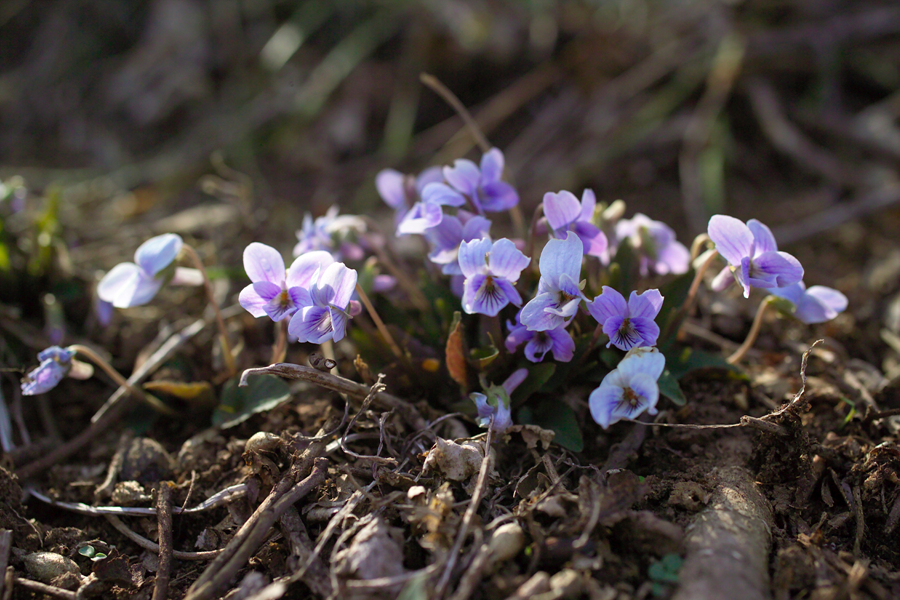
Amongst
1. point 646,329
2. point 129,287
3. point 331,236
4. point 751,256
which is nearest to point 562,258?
point 646,329

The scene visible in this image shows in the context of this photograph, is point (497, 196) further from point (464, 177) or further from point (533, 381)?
point (533, 381)

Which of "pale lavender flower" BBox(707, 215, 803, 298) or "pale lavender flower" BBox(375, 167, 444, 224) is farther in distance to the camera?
"pale lavender flower" BBox(375, 167, 444, 224)

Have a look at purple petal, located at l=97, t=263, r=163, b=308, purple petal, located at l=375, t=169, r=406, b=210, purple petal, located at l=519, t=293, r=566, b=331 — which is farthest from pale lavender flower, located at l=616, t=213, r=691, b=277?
purple petal, located at l=97, t=263, r=163, b=308

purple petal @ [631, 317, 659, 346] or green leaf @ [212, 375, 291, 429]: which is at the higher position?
purple petal @ [631, 317, 659, 346]

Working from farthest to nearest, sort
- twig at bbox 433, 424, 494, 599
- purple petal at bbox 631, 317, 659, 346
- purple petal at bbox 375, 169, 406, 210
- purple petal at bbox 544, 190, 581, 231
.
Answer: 1. purple petal at bbox 375, 169, 406, 210
2. purple petal at bbox 544, 190, 581, 231
3. purple petal at bbox 631, 317, 659, 346
4. twig at bbox 433, 424, 494, 599

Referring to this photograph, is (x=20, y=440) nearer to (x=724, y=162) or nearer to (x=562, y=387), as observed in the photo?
(x=562, y=387)

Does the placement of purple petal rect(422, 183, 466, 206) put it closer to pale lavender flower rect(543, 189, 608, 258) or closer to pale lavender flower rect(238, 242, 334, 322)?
pale lavender flower rect(543, 189, 608, 258)

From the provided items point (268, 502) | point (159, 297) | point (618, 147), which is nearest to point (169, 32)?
point (159, 297)

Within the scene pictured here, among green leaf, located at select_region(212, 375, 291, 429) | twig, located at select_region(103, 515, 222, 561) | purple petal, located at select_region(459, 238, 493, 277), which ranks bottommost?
twig, located at select_region(103, 515, 222, 561)
